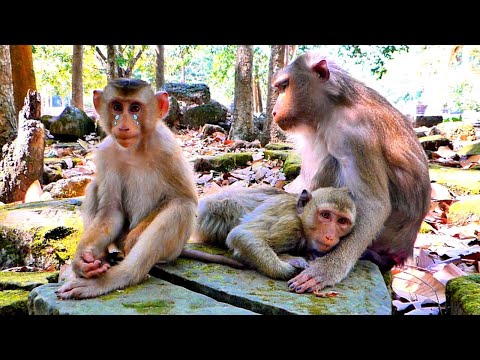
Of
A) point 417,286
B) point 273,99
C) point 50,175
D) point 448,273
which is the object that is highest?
point 273,99

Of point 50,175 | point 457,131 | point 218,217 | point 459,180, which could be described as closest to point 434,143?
point 459,180

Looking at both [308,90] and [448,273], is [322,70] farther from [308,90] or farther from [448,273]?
[448,273]

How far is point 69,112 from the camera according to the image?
1504 centimetres

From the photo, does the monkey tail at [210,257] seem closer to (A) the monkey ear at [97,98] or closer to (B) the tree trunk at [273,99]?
(A) the monkey ear at [97,98]

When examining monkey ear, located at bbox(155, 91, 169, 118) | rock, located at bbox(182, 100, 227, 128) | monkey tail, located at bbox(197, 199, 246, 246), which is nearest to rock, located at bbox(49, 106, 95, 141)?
rock, located at bbox(182, 100, 227, 128)

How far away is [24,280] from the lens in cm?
396

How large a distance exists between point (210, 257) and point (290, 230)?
0.66 meters

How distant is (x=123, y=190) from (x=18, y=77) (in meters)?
8.85

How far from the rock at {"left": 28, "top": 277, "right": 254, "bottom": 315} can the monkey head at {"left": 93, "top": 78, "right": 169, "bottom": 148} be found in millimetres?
1053

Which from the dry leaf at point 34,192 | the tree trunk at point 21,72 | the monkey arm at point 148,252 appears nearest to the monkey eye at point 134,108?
the monkey arm at point 148,252

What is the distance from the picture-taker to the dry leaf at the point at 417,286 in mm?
4102

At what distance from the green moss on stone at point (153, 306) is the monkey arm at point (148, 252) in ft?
0.97

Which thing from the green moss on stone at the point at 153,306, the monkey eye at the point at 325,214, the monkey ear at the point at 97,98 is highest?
the monkey ear at the point at 97,98
